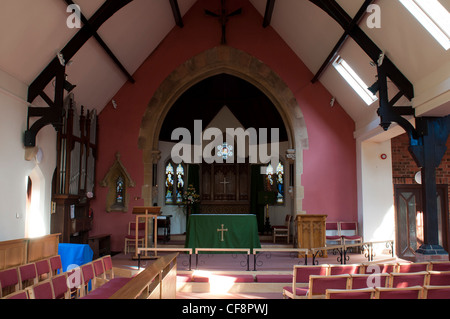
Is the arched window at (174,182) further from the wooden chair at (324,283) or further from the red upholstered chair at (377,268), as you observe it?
the wooden chair at (324,283)

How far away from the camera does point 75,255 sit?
690 centimetres

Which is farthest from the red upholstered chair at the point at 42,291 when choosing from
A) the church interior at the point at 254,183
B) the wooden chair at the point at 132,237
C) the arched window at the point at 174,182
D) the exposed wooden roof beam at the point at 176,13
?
the arched window at the point at 174,182

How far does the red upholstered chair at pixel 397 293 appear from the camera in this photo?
130 inches

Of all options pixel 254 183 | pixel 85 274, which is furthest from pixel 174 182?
pixel 85 274

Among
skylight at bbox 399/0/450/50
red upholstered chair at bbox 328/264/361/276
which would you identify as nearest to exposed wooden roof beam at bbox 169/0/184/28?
skylight at bbox 399/0/450/50

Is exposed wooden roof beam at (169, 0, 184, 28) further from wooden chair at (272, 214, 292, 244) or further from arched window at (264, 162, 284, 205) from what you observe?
wooden chair at (272, 214, 292, 244)

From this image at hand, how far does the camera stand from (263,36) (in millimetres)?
10805

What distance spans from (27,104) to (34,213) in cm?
204

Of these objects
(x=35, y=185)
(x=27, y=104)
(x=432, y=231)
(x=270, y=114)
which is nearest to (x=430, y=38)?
(x=432, y=231)

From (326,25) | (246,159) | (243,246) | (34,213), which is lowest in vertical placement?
(243,246)

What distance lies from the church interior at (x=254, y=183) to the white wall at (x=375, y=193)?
4 cm

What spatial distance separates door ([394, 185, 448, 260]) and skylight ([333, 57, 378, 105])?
8.46 ft

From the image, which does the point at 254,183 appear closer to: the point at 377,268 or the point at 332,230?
the point at 332,230
